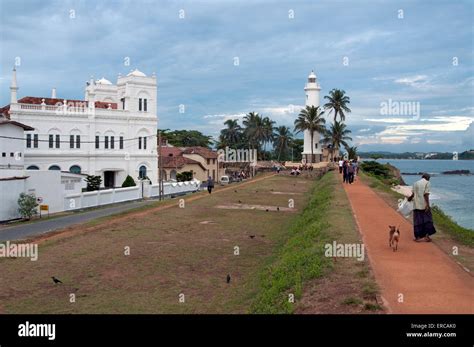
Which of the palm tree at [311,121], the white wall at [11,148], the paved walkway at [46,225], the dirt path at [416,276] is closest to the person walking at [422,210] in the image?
the dirt path at [416,276]

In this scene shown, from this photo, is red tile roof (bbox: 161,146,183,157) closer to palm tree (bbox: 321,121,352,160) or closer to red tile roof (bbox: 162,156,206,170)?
red tile roof (bbox: 162,156,206,170)

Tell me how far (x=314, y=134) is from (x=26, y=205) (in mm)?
41108

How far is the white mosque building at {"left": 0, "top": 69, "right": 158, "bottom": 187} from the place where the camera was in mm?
46969

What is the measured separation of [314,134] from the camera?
62656 mm

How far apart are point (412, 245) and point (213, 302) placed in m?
4.58

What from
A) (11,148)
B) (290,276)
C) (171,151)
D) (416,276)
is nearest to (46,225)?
(11,148)

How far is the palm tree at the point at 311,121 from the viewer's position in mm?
60656

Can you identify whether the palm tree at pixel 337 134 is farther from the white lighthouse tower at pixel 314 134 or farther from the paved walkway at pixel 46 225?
the paved walkway at pixel 46 225

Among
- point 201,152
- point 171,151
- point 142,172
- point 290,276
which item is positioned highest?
point 171,151

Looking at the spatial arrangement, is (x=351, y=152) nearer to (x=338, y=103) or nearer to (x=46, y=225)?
(x=338, y=103)

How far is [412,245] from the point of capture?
11.6m

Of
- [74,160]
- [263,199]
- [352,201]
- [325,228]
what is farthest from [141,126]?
[325,228]
